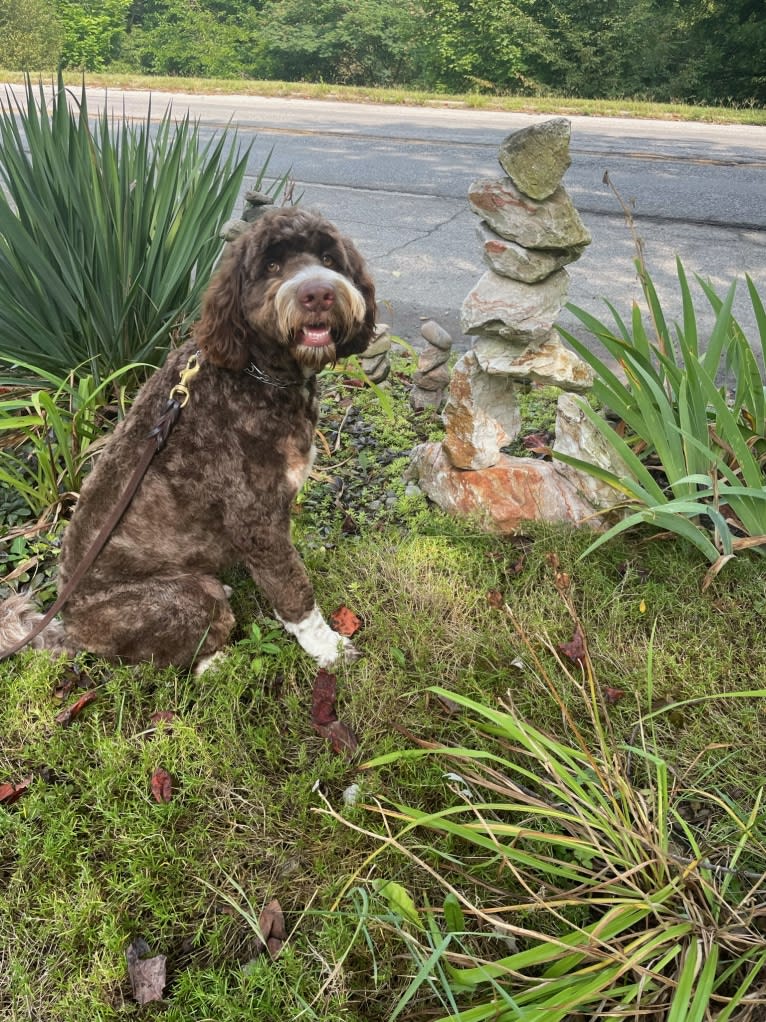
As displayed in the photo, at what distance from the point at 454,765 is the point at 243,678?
3.01ft

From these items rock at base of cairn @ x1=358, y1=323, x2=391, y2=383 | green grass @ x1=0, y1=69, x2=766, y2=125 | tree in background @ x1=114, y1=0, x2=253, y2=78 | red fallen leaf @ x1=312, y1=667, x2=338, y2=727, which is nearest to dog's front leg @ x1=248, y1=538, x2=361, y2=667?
red fallen leaf @ x1=312, y1=667, x2=338, y2=727

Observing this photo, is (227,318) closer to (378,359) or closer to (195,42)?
(378,359)

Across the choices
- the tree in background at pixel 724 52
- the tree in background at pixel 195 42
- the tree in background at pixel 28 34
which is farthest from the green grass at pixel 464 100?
the tree in background at pixel 195 42

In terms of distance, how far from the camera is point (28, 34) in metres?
23.8

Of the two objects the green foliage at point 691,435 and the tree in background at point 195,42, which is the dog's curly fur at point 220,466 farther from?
the tree in background at point 195,42

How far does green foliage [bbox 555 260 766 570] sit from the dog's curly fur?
1.21m

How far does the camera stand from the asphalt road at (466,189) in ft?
21.4

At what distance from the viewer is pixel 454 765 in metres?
2.41

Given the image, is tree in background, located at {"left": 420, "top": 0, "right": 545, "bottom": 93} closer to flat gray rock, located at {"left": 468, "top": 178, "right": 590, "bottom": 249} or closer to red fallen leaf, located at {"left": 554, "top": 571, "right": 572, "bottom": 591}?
flat gray rock, located at {"left": 468, "top": 178, "right": 590, "bottom": 249}

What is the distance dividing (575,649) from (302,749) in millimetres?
1139

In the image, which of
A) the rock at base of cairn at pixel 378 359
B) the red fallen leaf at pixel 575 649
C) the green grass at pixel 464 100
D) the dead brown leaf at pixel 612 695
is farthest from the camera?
the green grass at pixel 464 100

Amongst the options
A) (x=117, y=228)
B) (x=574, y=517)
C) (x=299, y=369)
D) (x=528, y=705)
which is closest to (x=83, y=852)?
(x=528, y=705)

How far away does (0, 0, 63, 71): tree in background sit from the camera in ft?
76.5

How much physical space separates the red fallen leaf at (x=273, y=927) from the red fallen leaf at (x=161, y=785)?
1.77 ft
